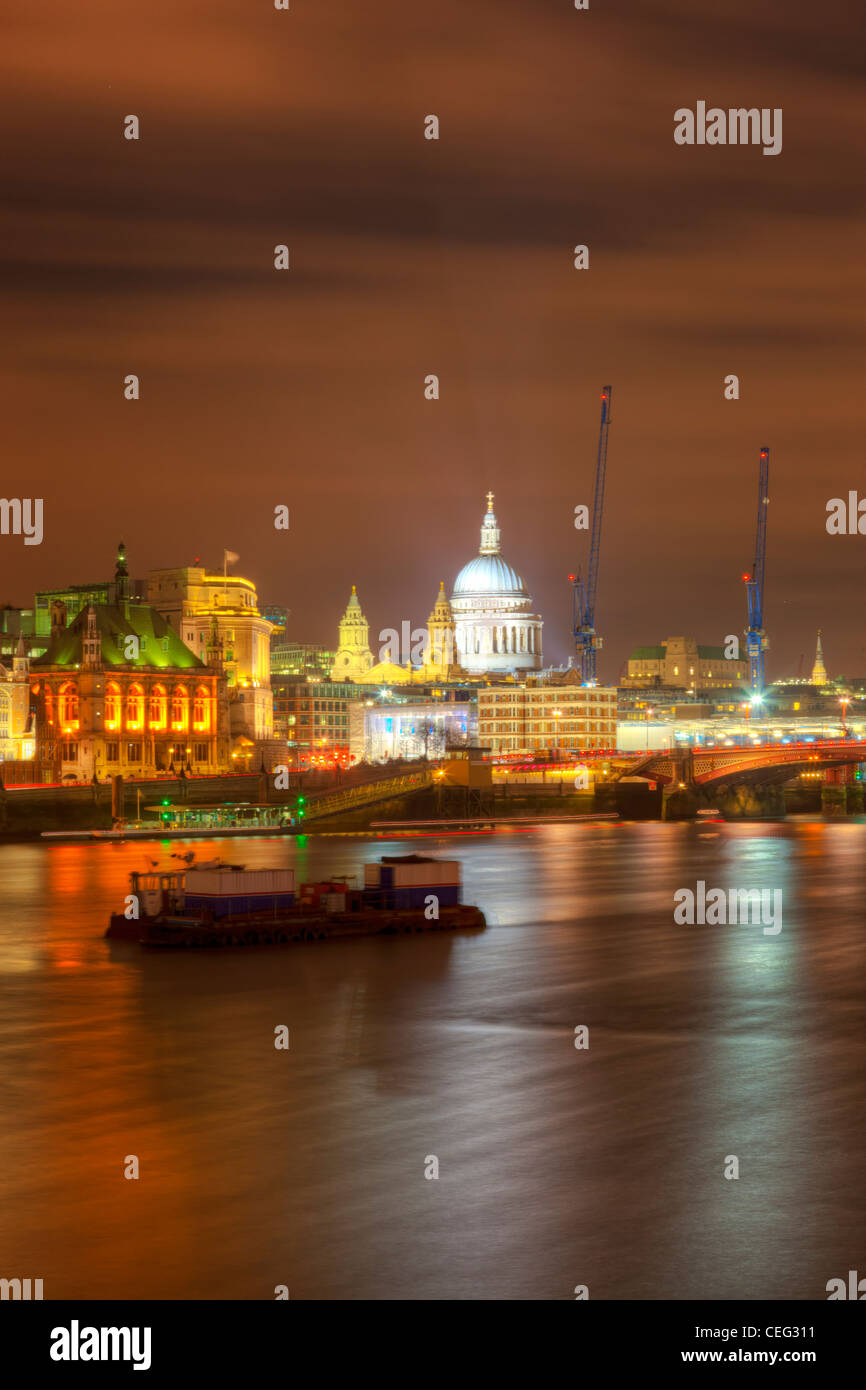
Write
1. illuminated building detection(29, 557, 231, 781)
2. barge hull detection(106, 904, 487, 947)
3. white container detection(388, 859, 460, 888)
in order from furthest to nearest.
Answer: illuminated building detection(29, 557, 231, 781) < white container detection(388, 859, 460, 888) < barge hull detection(106, 904, 487, 947)

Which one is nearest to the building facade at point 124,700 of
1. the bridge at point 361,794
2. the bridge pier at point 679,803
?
the bridge at point 361,794

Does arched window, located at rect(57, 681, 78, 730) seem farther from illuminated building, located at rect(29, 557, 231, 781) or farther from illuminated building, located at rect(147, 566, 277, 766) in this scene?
illuminated building, located at rect(147, 566, 277, 766)

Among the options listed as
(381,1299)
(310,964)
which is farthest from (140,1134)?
(310,964)

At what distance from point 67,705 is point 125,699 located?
17.3ft

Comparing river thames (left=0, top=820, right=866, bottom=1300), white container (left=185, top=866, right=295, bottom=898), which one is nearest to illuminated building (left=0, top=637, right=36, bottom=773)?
river thames (left=0, top=820, right=866, bottom=1300)

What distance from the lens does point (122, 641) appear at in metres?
155

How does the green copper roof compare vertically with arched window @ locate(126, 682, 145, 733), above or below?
above

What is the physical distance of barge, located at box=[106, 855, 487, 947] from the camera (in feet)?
169

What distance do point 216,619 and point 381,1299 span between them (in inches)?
6369

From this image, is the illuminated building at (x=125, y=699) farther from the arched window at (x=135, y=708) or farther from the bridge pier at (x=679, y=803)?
the bridge pier at (x=679, y=803)

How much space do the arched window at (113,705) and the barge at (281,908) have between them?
91.1 m

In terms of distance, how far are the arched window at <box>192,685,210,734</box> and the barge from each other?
9978 cm

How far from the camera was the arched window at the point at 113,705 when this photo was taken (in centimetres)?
14925
